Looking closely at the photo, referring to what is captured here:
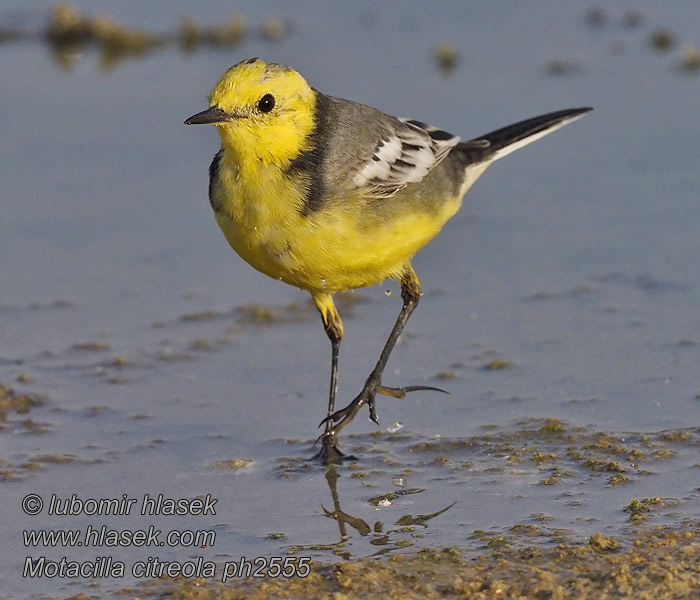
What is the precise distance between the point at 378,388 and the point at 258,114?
75.0 inches

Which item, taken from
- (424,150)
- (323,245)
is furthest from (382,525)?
(424,150)

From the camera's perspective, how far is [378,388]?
823 centimetres

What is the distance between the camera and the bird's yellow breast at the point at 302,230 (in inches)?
289

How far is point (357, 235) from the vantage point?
760cm

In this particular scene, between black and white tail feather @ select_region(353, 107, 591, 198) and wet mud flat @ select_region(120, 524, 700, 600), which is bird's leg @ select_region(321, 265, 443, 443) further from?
wet mud flat @ select_region(120, 524, 700, 600)

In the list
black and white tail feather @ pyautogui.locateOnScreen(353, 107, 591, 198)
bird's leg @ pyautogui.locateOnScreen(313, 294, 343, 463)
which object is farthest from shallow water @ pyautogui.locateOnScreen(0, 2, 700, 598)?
black and white tail feather @ pyautogui.locateOnScreen(353, 107, 591, 198)

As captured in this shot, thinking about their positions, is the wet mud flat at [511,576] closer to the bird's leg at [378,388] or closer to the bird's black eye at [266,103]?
the bird's leg at [378,388]

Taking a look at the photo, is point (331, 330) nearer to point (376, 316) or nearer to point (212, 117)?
point (376, 316)

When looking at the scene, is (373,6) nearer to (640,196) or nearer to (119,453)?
(640,196)

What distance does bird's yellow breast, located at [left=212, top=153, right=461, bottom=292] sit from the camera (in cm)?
733

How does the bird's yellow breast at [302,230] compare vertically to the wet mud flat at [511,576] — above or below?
above

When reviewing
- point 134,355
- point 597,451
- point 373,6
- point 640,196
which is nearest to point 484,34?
point 373,6

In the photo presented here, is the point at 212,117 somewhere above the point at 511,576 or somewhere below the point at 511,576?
above

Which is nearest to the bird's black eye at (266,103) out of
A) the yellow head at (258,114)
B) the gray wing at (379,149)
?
the yellow head at (258,114)
